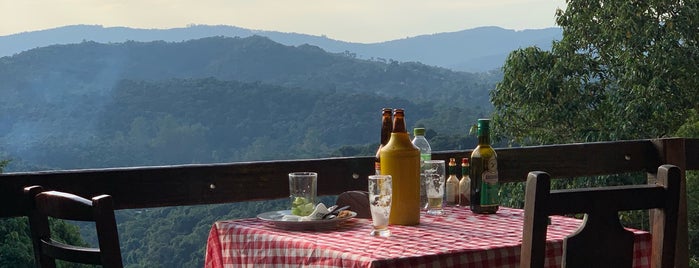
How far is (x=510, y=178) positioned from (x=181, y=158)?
78.5 feet

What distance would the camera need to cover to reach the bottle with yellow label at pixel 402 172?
→ 82.7 inches

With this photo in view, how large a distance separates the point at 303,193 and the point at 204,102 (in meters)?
25.2

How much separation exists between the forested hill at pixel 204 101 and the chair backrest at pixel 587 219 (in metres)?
20.0

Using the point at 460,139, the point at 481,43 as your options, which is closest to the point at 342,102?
the point at 460,139

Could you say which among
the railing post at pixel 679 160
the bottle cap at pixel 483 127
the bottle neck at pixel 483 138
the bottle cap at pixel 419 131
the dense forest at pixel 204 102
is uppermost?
the bottle cap at pixel 483 127

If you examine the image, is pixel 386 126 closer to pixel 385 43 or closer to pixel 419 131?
pixel 419 131

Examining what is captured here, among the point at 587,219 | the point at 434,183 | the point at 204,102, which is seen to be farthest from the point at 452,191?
the point at 204,102

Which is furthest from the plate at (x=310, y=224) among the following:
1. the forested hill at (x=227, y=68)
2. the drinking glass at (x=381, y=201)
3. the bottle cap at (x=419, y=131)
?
the forested hill at (x=227, y=68)

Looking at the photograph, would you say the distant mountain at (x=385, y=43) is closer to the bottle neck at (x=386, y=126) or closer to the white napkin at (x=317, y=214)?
the bottle neck at (x=386, y=126)

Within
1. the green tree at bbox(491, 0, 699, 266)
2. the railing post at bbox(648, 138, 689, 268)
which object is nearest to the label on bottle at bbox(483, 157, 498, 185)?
the railing post at bbox(648, 138, 689, 268)

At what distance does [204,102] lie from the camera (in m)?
27.1

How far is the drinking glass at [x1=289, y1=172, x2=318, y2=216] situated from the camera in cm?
215

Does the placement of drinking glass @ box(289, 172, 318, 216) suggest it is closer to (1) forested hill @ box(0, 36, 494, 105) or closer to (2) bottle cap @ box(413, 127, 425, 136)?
(2) bottle cap @ box(413, 127, 425, 136)

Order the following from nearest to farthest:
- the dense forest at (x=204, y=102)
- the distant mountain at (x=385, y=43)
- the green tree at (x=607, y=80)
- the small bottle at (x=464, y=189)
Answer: the small bottle at (x=464, y=189)
the green tree at (x=607, y=80)
the dense forest at (x=204, y=102)
the distant mountain at (x=385, y=43)
